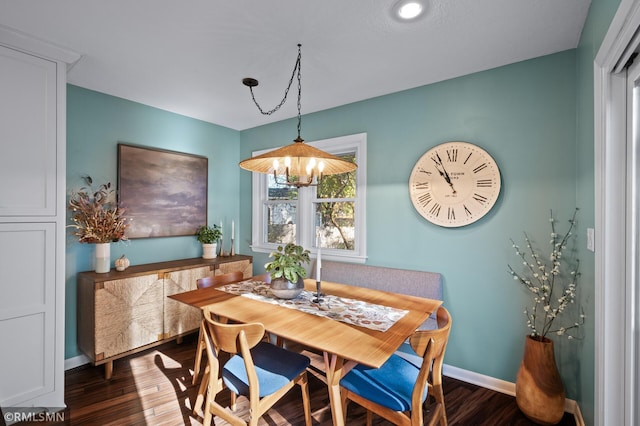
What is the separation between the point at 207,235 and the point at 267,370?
216 centimetres

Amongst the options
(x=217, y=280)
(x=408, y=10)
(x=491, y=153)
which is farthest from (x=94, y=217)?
(x=491, y=153)

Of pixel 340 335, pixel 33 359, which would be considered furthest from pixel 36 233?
pixel 340 335

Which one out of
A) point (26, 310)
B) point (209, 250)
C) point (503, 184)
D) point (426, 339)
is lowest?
point (26, 310)

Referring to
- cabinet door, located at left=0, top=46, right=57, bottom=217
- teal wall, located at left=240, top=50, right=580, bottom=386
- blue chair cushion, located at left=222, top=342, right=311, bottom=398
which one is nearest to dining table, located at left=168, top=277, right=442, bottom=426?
blue chair cushion, located at left=222, top=342, right=311, bottom=398

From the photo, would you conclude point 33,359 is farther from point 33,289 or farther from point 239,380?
point 239,380

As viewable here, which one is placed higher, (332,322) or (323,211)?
(323,211)

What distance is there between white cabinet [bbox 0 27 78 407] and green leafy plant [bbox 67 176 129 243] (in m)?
0.48

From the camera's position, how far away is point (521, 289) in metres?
2.23

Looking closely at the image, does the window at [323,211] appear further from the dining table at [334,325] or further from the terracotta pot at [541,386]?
the terracotta pot at [541,386]

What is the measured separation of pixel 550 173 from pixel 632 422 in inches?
57.8

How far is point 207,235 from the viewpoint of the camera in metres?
3.52

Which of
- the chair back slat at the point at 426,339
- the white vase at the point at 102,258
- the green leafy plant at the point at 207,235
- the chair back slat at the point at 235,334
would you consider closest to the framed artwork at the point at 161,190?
the green leafy plant at the point at 207,235

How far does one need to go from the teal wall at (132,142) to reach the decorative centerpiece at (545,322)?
10.5 ft

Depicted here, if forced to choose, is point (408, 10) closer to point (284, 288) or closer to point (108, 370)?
point (284, 288)
